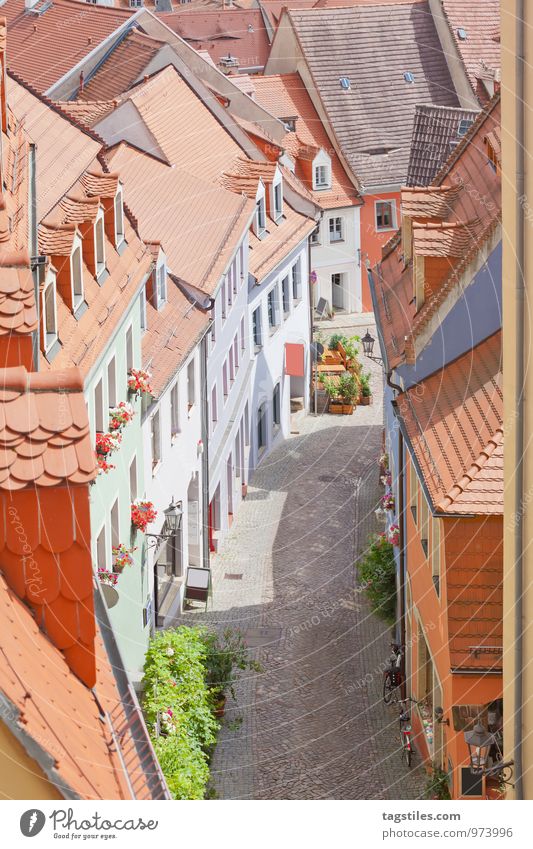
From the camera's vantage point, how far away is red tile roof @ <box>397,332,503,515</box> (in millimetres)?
18672

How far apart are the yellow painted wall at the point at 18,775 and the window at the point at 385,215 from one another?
43416 millimetres

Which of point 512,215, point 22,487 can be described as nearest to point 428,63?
point 512,215

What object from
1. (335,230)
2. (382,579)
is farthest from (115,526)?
(335,230)

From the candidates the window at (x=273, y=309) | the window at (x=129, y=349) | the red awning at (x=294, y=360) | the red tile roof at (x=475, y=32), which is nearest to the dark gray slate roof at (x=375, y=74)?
the red tile roof at (x=475, y=32)

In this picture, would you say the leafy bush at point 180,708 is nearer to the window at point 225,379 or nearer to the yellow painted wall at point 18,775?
the window at point 225,379

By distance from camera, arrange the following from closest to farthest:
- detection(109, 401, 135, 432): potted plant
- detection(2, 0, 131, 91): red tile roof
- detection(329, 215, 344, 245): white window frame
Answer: detection(109, 401, 135, 432): potted plant → detection(2, 0, 131, 91): red tile roof → detection(329, 215, 344, 245): white window frame

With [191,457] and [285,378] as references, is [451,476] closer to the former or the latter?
[191,457]

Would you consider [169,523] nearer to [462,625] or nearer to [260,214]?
[462,625]

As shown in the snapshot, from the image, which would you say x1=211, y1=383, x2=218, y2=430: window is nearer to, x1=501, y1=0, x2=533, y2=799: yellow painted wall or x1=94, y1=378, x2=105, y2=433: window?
x1=94, y1=378, x2=105, y2=433: window

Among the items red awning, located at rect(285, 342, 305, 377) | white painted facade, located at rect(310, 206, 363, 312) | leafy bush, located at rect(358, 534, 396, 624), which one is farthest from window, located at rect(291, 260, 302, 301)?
leafy bush, located at rect(358, 534, 396, 624)

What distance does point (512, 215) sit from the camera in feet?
44.1

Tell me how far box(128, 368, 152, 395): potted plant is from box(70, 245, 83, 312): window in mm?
2582

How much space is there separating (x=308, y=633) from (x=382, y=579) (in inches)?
63.7

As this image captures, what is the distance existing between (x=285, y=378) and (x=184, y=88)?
7.90m
